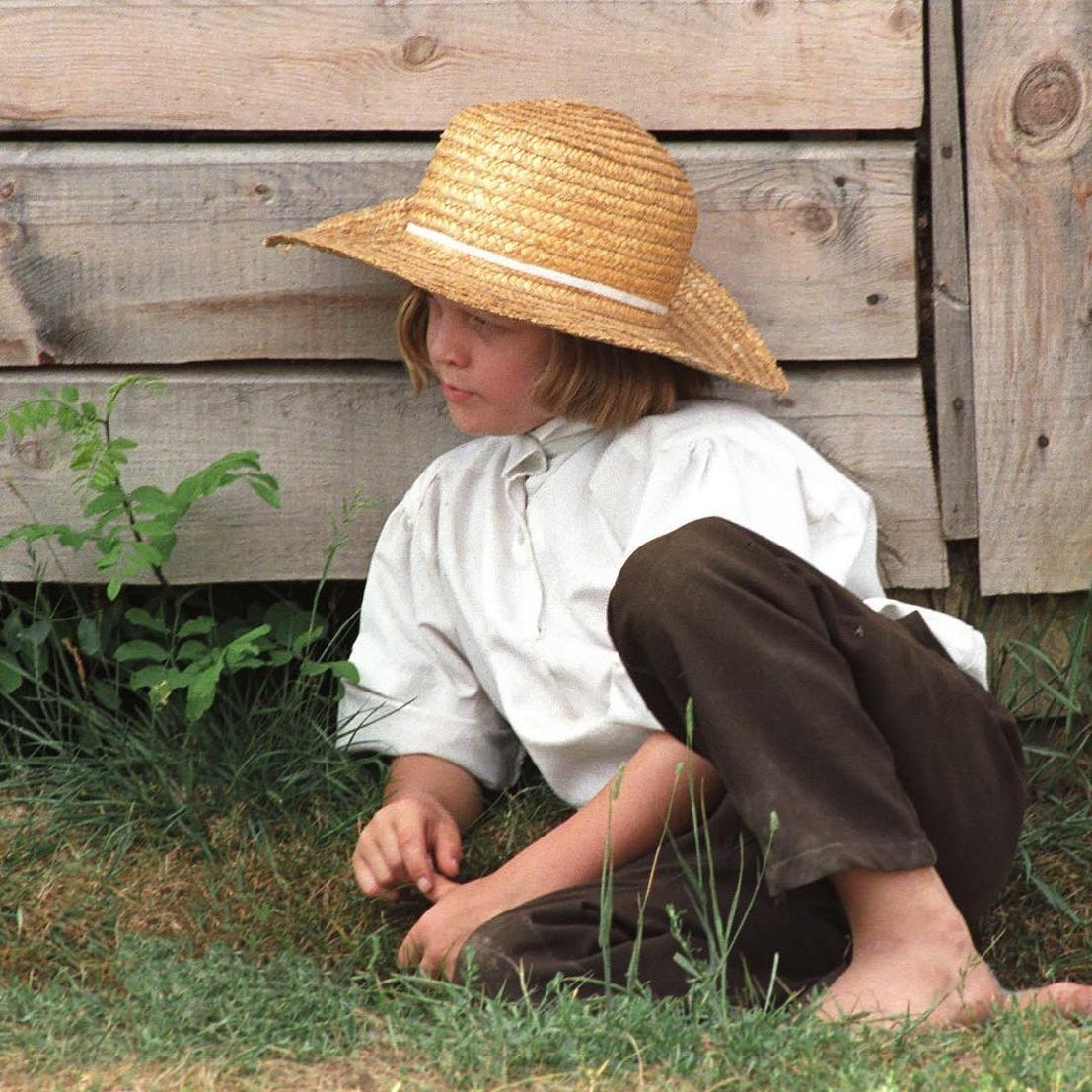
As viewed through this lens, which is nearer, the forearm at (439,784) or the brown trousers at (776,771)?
the brown trousers at (776,771)

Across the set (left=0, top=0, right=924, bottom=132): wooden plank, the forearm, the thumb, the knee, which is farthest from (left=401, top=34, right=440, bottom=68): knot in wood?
the thumb

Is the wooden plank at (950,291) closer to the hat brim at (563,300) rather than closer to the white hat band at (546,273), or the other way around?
the hat brim at (563,300)

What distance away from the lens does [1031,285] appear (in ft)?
10.00

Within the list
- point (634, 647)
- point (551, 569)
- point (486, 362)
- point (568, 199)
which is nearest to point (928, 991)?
point (634, 647)

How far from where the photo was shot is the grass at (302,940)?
2016 mm

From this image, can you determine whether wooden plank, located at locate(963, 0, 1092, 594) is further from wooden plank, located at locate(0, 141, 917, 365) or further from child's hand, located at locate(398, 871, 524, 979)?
child's hand, located at locate(398, 871, 524, 979)

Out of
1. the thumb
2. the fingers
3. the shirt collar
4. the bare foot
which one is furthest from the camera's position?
the shirt collar

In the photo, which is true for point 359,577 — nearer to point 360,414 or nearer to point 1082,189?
point 360,414

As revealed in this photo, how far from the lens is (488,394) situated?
280cm

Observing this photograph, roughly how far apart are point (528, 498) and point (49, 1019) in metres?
1.15

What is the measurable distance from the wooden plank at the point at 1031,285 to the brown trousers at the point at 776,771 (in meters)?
0.61

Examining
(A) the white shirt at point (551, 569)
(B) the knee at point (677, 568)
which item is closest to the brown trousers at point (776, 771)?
(B) the knee at point (677, 568)

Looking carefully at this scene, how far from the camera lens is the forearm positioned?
9.66 feet

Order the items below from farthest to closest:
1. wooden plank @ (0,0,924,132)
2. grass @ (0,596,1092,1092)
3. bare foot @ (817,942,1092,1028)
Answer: wooden plank @ (0,0,924,132), bare foot @ (817,942,1092,1028), grass @ (0,596,1092,1092)
